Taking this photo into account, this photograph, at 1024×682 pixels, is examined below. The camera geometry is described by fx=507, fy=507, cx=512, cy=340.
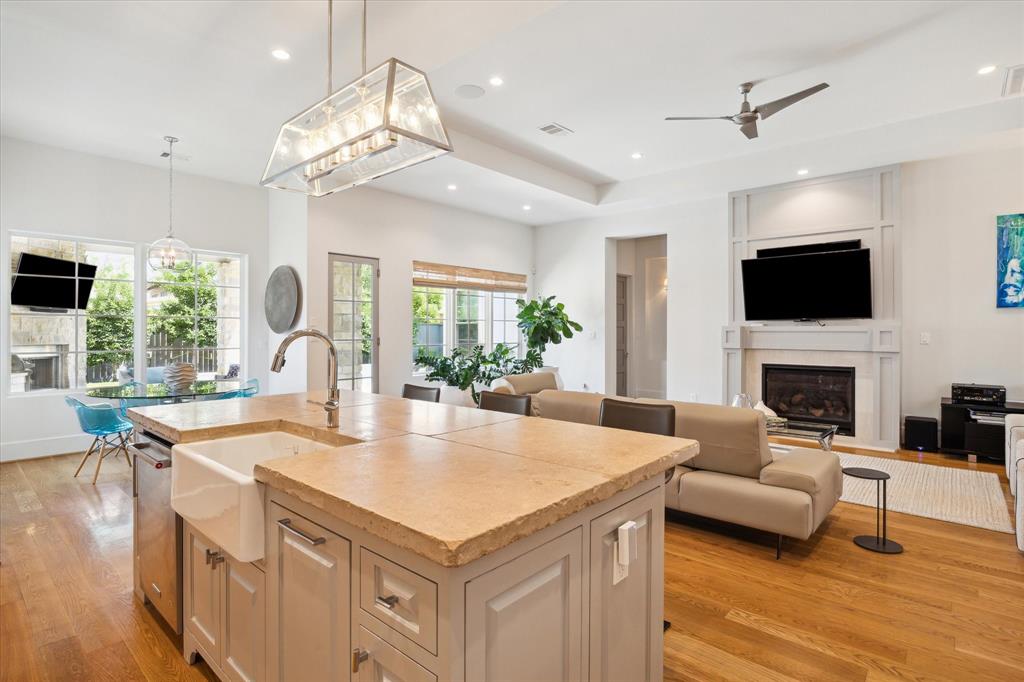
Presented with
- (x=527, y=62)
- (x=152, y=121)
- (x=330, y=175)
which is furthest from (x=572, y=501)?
(x=152, y=121)

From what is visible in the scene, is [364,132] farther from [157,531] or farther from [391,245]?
[391,245]

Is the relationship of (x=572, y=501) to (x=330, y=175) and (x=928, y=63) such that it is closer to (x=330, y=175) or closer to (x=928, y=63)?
(x=330, y=175)

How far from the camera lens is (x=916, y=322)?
5707mm

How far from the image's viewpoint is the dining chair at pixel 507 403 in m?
2.88

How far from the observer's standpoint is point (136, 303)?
561cm

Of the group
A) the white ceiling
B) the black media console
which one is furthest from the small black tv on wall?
the black media console

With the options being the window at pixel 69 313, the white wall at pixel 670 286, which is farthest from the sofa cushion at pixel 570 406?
the window at pixel 69 313

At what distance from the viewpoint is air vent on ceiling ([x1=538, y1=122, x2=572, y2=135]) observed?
511 centimetres

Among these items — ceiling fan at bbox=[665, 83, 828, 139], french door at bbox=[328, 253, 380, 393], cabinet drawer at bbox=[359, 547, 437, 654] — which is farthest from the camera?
french door at bbox=[328, 253, 380, 393]

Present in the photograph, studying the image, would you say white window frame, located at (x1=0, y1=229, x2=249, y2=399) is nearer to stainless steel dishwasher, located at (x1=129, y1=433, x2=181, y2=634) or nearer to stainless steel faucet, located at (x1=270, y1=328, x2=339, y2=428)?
stainless steel dishwasher, located at (x1=129, y1=433, x2=181, y2=634)

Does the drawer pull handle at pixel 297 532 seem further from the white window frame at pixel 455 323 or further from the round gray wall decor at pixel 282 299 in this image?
the white window frame at pixel 455 323

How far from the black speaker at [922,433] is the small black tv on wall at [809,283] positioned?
1.24 metres

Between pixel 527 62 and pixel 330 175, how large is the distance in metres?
2.00

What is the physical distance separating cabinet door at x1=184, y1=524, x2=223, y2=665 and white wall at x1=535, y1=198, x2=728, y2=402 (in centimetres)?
640
